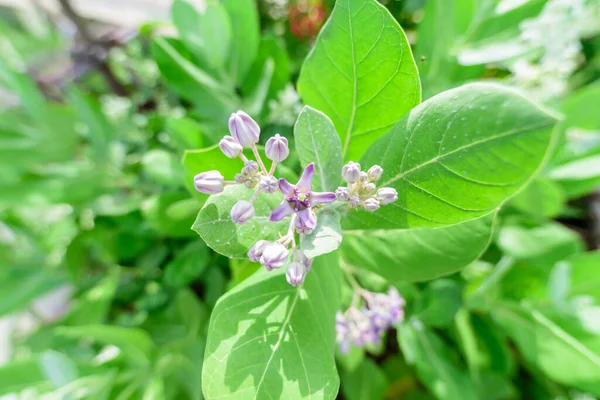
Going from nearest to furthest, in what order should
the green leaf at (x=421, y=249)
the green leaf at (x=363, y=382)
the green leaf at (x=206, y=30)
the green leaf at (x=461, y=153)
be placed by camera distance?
1. the green leaf at (x=461, y=153)
2. the green leaf at (x=421, y=249)
3. the green leaf at (x=206, y=30)
4. the green leaf at (x=363, y=382)

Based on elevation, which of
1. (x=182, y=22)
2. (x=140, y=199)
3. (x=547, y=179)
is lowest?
(x=547, y=179)

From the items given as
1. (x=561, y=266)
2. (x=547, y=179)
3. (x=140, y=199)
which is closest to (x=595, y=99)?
(x=547, y=179)

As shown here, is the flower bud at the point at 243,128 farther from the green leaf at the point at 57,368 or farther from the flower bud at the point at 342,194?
the green leaf at the point at 57,368

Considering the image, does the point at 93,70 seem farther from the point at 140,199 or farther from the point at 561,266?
the point at 561,266

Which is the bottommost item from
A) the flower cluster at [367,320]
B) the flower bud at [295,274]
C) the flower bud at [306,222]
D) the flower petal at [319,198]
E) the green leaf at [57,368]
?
the green leaf at [57,368]

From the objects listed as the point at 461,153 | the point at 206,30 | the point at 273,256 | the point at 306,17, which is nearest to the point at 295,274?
the point at 273,256

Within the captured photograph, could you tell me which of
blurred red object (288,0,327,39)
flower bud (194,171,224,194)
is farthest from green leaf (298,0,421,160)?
blurred red object (288,0,327,39)

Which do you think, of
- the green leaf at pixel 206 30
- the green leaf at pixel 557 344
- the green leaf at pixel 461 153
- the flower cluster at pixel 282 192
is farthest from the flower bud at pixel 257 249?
the green leaf at pixel 557 344
